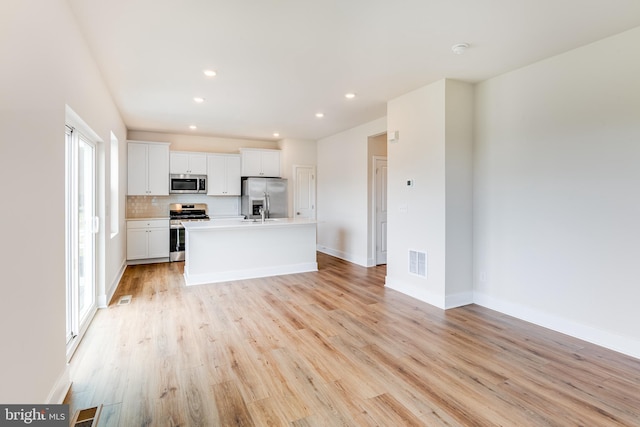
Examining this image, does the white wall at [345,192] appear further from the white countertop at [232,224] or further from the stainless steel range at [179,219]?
the stainless steel range at [179,219]

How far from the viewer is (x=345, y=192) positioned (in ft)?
22.5

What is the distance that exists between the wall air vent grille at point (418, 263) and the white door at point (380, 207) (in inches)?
77.1

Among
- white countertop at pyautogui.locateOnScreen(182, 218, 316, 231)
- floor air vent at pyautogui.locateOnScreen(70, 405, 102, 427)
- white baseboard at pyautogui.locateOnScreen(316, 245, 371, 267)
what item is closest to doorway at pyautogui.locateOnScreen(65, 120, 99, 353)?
floor air vent at pyautogui.locateOnScreen(70, 405, 102, 427)

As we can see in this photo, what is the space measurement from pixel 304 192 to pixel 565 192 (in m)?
5.51

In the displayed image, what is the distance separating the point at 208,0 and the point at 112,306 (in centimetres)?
368

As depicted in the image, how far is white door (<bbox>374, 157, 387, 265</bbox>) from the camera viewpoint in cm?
628

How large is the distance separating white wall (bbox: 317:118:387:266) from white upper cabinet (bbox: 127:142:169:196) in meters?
3.50

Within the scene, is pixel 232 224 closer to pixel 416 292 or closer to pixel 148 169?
pixel 148 169

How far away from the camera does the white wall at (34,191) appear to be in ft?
4.81

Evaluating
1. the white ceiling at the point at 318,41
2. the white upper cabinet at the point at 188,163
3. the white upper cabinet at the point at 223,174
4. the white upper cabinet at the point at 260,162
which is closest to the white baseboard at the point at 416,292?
the white ceiling at the point at 318,41

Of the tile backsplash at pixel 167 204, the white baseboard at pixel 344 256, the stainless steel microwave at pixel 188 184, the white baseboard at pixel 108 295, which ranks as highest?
the stainless steel microwave at pixel 188 184

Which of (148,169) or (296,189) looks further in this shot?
(296,189)

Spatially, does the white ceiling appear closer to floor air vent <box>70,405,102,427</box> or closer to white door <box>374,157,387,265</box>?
white door <box>374,157,387,265</box>

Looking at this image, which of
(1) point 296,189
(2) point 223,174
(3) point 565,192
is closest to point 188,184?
(2) point 223,174
